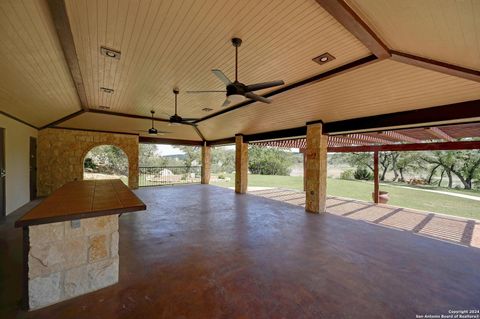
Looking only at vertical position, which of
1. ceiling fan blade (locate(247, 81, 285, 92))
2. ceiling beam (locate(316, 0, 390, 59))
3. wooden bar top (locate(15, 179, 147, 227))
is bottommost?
wooden bar top (locate(15, 179, 147, 227))

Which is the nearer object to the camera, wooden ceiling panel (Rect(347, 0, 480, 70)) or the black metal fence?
wooden ceiling panel (Rect(347, 0, 480, 70))

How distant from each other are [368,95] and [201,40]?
323 cm

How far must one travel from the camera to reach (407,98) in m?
3.71

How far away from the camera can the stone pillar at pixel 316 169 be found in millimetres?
5537

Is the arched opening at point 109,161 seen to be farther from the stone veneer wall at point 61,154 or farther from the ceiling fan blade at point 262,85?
the ceiling fan blade at point 262,85

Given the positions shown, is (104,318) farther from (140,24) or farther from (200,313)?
(140,24)

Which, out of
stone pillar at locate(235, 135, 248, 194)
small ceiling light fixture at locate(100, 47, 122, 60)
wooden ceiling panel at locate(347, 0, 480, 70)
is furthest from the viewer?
stone pillar at locate(235, 135, 248, 194)

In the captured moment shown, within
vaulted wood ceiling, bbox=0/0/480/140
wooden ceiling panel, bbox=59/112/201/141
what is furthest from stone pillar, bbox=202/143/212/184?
vaulted wood ceiling, bbox=0/0/480/140

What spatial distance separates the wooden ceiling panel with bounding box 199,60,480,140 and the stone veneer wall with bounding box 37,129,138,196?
6321 mm

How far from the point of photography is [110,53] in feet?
9.79

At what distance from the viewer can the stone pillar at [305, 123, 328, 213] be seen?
5.54 meters

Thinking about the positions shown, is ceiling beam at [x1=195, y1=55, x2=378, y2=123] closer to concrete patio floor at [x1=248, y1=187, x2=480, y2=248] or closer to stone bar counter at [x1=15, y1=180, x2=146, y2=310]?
stone bar counter at [x1=15, y1=180, x2=146, y2=310]

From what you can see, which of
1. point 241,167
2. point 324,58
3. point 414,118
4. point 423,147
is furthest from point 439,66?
point 241,167

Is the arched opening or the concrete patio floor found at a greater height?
the arched opening
